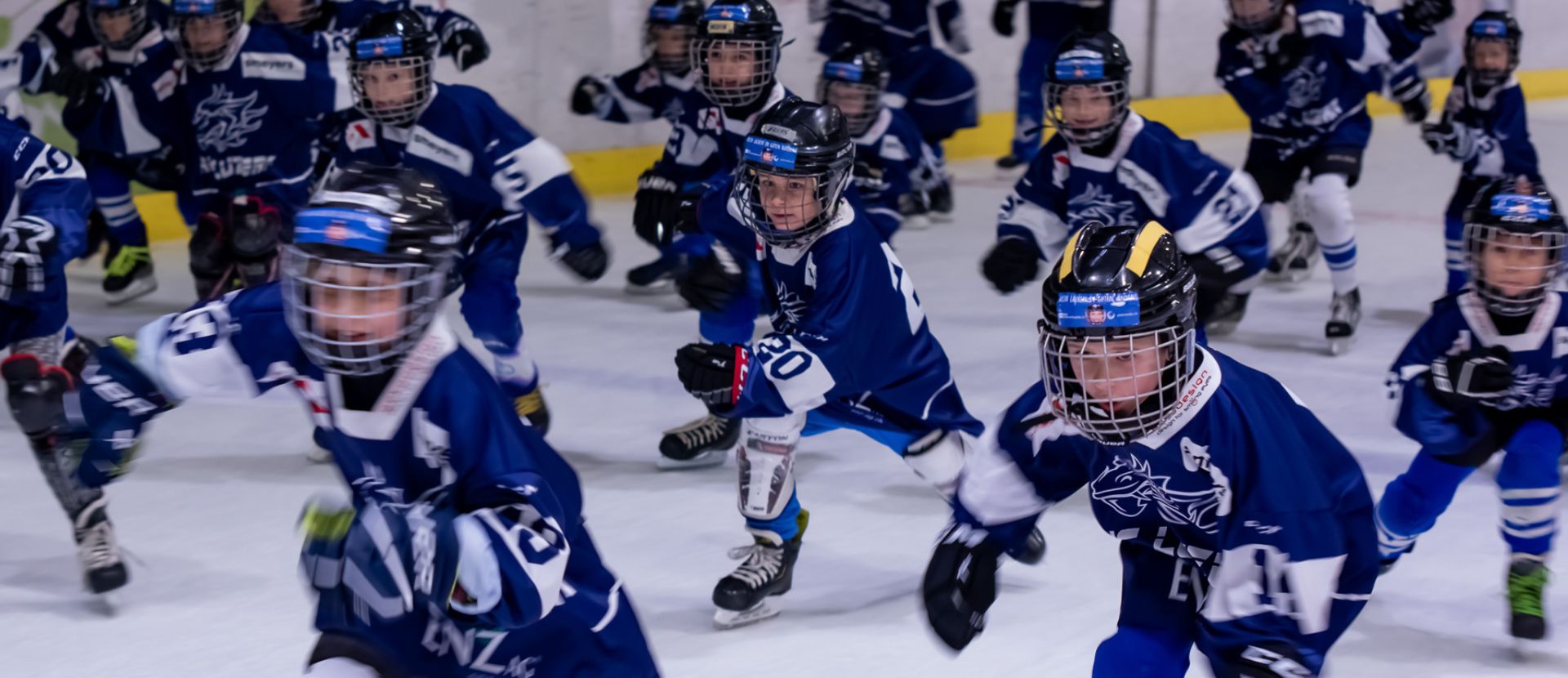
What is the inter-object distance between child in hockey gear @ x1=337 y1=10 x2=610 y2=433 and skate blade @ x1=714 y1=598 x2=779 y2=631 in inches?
44.6

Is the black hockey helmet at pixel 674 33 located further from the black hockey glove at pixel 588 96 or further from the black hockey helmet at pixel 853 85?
the black hockey helmet at pixel 853 85

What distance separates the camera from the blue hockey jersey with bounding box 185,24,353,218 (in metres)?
5.45

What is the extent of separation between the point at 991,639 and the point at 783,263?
2.74 feet

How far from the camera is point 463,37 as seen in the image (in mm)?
6422

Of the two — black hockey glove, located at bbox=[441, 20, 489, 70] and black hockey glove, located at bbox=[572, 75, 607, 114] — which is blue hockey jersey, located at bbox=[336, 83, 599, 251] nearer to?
black hockey glove, located at bbox=[572, 75, 607, 114]

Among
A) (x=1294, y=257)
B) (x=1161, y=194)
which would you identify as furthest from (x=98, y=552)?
(x=1294, y=257)

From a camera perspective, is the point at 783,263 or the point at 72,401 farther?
the point at 783,263

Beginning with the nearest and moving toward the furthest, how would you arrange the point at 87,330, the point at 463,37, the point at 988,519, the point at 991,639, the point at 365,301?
the point at 365,301 < the point at 988,519 < the point at 991,639 < the point at 87,330 < the point at 463,37

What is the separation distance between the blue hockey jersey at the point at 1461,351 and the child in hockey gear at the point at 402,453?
70.0 inches

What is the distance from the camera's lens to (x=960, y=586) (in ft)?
7.28

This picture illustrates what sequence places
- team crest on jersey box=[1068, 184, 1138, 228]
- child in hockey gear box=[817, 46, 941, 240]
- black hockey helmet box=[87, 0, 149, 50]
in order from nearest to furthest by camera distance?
team crest on jersey box=[1068, 184, 1138, 228] < black hockey helmet box=[87, 0, 149, 50] < child in hockey gear box=[817, 46, 941, 240]

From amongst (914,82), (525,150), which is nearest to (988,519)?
(525,150)

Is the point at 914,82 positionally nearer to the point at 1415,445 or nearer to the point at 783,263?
the point at 1415,445

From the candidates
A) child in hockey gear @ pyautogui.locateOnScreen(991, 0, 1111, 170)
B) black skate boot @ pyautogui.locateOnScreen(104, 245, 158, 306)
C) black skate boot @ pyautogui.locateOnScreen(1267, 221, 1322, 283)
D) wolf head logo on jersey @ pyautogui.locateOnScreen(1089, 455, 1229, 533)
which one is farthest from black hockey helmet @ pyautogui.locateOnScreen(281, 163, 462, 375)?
child in hockey gear @ pyautogui.locateOnScreen(991, 0, 1111, 170)
